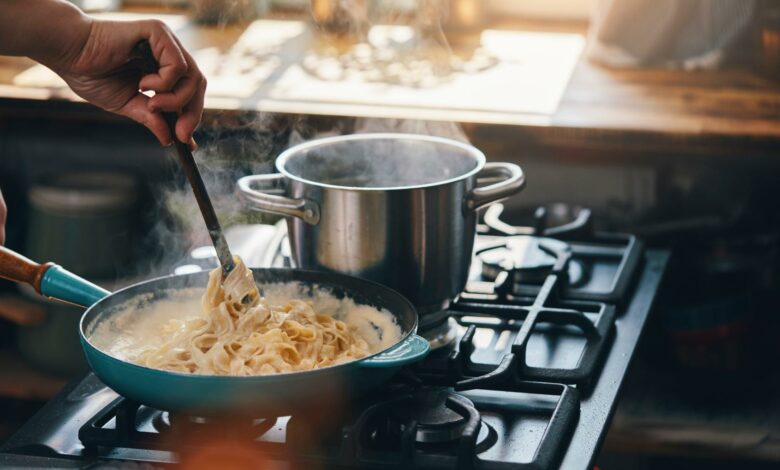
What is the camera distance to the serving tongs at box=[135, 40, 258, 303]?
4.61ft

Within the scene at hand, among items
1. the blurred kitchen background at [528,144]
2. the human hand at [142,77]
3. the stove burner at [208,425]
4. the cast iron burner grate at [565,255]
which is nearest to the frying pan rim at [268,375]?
the stove burner at [208,425]

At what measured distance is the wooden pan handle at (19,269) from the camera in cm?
135

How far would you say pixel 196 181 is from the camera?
1.40 meters

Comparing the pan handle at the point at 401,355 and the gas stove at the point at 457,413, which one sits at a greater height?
the pan handle at the point at 401,355

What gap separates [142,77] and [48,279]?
37cm

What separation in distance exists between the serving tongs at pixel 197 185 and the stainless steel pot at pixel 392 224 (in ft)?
0.40

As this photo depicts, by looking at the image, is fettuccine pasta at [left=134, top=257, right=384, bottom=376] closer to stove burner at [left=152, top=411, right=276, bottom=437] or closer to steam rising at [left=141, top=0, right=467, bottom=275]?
stove burner at [left=152, top=411, right=276, bottom=437]

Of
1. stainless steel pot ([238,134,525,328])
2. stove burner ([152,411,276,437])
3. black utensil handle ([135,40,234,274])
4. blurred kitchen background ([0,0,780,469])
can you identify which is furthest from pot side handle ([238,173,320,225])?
blurred kitchen background ([0,0,780,469])

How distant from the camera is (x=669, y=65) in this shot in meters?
3.12

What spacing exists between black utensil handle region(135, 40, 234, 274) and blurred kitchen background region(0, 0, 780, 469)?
0.61m

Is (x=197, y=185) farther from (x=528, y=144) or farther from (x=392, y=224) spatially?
(x=528, y=144)

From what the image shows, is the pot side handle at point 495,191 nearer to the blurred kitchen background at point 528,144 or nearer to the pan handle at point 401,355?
the pan handle at point 401,355

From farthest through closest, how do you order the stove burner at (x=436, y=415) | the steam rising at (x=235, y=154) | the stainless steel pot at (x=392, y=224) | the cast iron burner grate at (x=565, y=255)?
the steam rising at (x=235, y=154) < the cast iron burner grate at (x=565, y=255) < the stainless steel pot at (x=392, y=224) < the stove burner at (x=436, y=415)

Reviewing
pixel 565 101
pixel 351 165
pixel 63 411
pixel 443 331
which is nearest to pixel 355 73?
pixel 565 101
